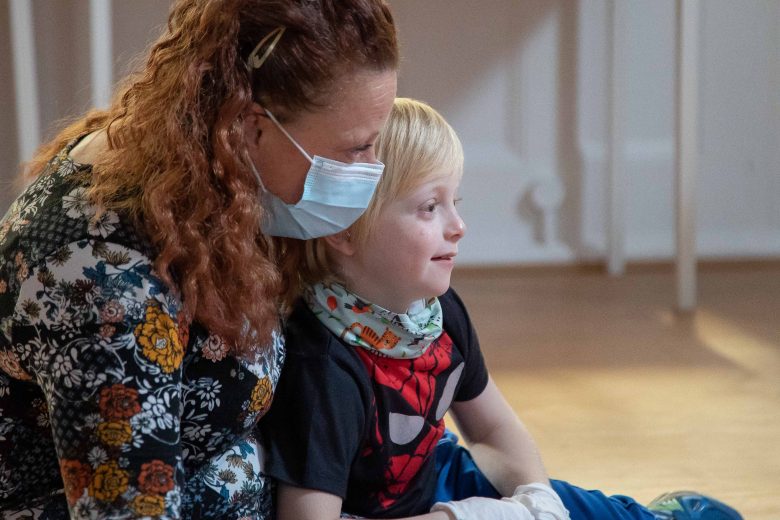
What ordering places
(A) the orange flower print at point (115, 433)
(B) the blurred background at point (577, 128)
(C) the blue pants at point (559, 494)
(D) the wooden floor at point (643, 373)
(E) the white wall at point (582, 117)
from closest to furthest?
1. (A) the orange flower print at point (115, 433)
2. (C) the blue pants at point (559, 494)
3. (D) the wooden floor at point (643, 373)
4. (B) the blurred background at point (577, 128)
5. (E) the white wall at point (582, 117)

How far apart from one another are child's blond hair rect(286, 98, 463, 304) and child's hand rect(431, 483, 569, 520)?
28 centimetres

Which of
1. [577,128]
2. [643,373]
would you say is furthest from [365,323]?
[577,128]

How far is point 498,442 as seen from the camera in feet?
4.38

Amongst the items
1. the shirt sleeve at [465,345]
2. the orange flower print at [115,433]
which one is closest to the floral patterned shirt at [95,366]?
the orange flower print at [115,433]

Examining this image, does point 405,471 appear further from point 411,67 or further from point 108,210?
point 411,67

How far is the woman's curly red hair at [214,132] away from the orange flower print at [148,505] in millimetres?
170

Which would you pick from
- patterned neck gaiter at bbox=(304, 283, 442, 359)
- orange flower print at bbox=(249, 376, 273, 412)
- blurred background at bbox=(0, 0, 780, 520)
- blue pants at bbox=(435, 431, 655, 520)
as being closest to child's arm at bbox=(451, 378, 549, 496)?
blue pants at bbox=(435, 431, 655, 520)

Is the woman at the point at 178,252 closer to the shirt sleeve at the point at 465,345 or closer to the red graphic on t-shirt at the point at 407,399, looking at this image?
the red graphic on t-shirt at the point at 407,399

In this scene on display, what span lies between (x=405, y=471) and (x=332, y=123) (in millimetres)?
423

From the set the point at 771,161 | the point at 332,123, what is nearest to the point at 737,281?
the point at 771,161

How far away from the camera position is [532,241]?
3287mm

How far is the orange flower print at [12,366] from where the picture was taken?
0.96 meters

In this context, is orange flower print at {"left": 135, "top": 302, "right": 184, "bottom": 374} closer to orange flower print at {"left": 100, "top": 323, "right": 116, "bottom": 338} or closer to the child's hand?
orange flower print at {"left": 100, "top": 323, "right": 116, "bottom": 338}

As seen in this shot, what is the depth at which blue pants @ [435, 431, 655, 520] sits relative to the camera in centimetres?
133
